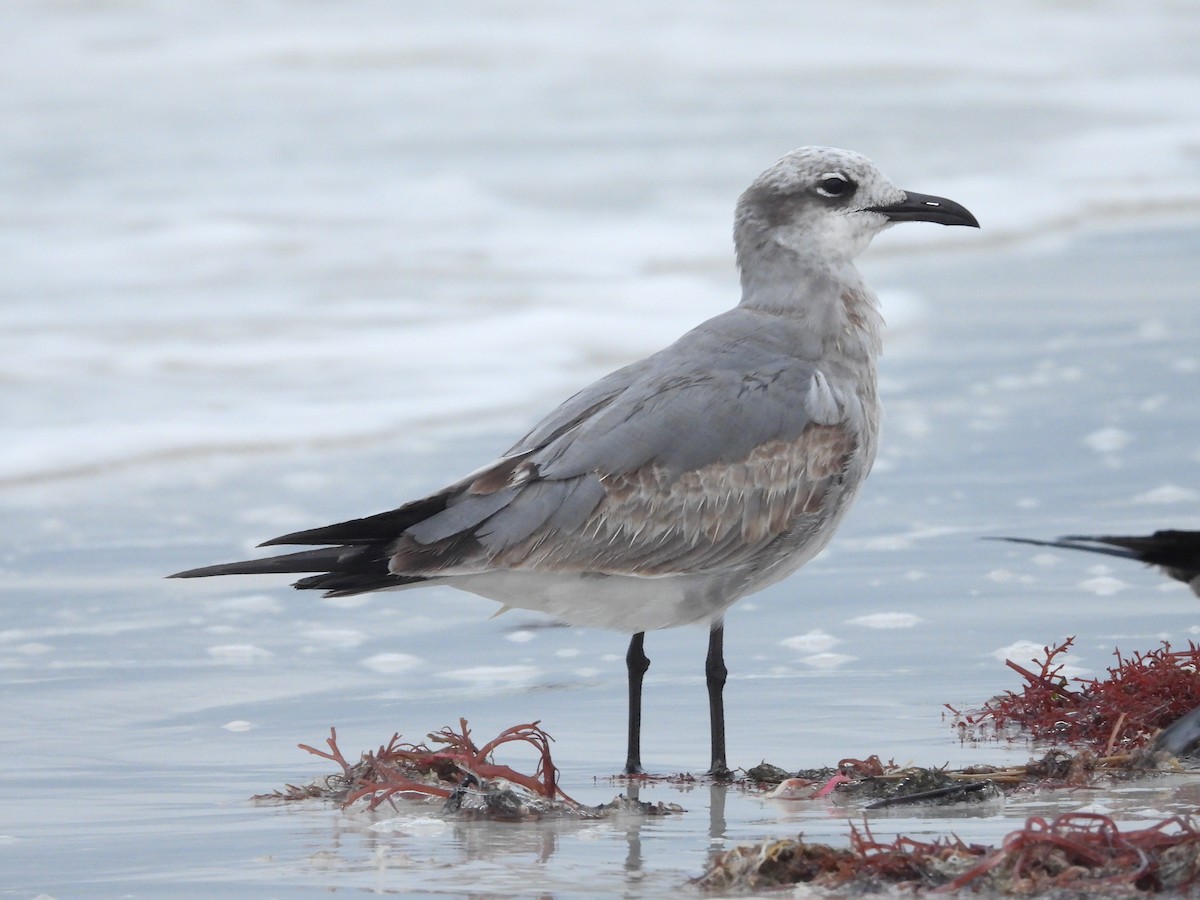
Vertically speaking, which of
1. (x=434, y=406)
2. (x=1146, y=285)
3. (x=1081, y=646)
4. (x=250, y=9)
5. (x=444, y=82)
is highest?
(x=250, y=9)

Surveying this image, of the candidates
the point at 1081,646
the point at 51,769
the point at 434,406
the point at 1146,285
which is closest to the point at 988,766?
the point at 1081,646

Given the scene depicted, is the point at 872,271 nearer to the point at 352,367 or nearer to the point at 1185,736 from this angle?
the point at 352,367

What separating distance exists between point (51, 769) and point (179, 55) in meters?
16.6

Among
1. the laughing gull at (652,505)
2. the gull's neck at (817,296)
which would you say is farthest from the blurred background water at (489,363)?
the gull's neck at (817,296)

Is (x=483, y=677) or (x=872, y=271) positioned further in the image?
(x=872, y=271)

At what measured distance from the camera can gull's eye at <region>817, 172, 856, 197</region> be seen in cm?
640

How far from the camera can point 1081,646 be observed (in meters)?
6.61

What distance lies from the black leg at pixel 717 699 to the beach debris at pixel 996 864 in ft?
4.21

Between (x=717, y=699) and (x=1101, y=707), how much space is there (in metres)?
1.03

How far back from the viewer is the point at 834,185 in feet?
21.0

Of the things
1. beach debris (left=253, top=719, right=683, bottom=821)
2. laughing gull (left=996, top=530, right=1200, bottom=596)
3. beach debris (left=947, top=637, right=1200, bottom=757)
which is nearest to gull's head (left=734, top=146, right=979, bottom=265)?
laughing gull (left=996, top=530, right=1200, bottom=596)

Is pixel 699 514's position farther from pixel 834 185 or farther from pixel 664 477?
pixel 834 185

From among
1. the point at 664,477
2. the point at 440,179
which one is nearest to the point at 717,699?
the point at 664,477

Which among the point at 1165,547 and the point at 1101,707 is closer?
the point at 1101,707
